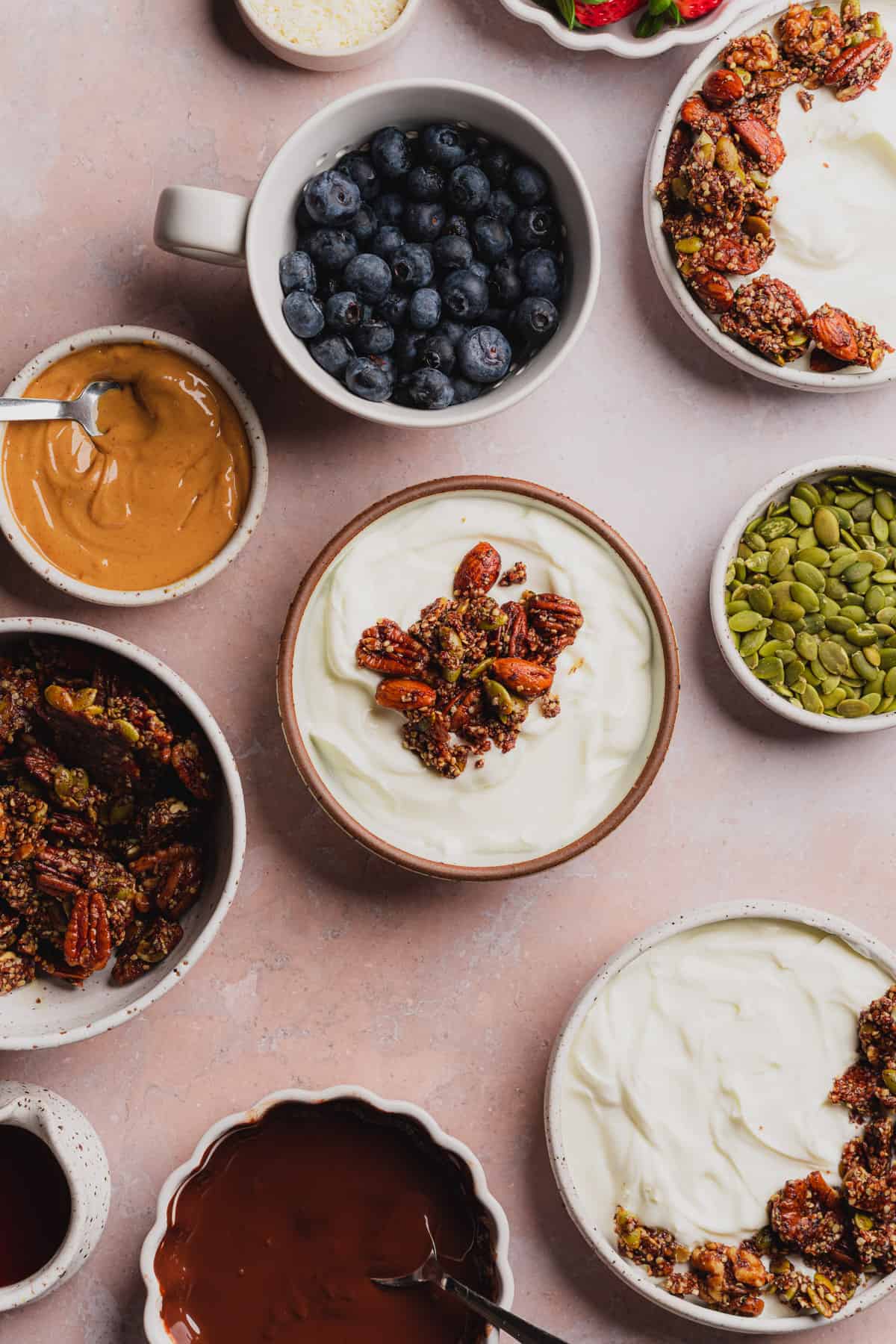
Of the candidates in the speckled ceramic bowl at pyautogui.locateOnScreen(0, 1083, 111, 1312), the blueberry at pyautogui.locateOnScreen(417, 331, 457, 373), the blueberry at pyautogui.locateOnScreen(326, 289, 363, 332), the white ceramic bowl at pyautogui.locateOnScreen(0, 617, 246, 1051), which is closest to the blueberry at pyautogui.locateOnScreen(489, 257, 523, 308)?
the blueberry at pyautogui.locateOnScreen(417, 331, 457, 373)

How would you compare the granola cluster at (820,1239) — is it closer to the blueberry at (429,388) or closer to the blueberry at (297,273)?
the blueberry at (429,388)

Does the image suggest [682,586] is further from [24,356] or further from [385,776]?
[24,356]

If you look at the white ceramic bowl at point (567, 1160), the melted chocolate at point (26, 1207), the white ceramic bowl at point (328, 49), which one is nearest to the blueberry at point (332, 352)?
the white ceramic bowl at point (328, 49)

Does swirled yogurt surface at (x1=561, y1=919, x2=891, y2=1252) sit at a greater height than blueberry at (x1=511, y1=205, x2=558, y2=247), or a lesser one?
lesser

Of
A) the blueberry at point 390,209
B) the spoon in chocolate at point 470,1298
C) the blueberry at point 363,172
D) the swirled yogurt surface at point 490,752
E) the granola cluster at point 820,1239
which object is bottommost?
the spoon in chocolate at point 470,1298

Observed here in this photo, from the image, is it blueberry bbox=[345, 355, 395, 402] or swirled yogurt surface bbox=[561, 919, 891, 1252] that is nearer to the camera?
blueberry bbox=[345, 355, 395, 402]

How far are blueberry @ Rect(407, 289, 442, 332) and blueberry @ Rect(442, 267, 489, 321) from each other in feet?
0.06

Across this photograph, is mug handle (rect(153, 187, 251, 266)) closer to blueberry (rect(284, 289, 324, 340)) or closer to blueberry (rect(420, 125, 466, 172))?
blueberry (rect(284, 289, 324, 340))

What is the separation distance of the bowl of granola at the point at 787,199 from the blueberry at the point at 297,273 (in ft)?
1.83

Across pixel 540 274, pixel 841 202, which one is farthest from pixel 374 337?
pixel 841 202

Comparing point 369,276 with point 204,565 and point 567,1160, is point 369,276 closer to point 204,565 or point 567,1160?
point 204,565

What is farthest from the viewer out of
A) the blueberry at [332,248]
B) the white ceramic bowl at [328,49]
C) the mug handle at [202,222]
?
the white ceramic bowl at [328,49]

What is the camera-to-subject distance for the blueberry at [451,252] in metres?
1.68

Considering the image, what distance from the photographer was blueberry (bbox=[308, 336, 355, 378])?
1.68m
